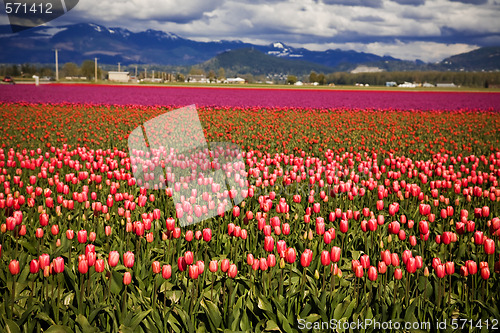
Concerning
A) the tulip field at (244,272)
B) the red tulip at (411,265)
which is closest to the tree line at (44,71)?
the tulip field at (244,272)

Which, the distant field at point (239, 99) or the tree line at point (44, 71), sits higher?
the tree line at point (44, 71)

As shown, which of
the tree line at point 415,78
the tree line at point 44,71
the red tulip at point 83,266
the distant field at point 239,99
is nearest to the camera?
the red tulip at point 83,266

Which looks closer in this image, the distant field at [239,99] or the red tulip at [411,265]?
the red tulip at [411,265]

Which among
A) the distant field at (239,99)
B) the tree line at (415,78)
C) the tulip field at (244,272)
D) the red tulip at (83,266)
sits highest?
the tree line at (415,78)

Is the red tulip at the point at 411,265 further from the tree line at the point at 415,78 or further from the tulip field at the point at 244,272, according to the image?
the tree line at the point at 415,78

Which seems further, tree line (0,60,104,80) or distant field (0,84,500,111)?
tree line (0,60,104,80)

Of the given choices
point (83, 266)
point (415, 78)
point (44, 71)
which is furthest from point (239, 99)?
point (415, 78)

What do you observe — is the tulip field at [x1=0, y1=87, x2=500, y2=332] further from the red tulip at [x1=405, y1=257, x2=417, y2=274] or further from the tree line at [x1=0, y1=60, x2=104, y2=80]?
the tree line at [x1=0, y1=60, x2=104, y2=80]

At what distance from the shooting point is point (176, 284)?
3688 millimetres

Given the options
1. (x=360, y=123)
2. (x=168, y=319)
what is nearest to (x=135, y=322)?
(x=168, y=319)

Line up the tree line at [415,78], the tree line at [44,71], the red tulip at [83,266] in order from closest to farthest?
the red tulip at [83,266] → the tree line at [44,71] → the tree line at [415,78]

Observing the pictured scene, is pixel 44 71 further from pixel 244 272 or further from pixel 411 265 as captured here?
pixel 411 265

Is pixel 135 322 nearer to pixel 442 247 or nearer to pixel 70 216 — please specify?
pixel 70 216

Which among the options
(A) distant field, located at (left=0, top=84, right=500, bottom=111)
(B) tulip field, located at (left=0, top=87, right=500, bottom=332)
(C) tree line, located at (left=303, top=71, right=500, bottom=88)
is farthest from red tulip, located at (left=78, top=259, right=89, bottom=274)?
(C) tree line, located at (left=303, top=71, right=500, bottom=88)
